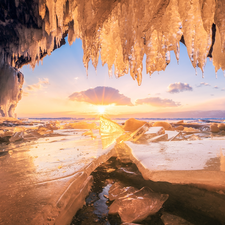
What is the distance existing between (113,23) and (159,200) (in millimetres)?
3084

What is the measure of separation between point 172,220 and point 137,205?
0.21 meters

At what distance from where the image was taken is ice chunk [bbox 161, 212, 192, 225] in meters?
0.72

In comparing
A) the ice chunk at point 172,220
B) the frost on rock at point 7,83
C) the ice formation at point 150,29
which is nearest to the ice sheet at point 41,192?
the ice chunk at point 172,220

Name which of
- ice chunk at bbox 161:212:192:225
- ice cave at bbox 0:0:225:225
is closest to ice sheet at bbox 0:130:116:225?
ice cave at bbox 0:0:225:225

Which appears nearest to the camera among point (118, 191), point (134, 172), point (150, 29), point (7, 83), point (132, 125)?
point (118, 191)

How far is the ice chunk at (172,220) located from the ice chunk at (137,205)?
56 millimetres

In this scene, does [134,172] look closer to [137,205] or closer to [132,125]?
[137,205]

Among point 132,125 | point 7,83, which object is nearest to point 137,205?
point 132,125

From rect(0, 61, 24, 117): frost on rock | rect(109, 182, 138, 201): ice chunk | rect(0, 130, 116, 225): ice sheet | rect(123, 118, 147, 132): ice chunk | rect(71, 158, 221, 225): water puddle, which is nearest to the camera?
rect(0, 130, 116, 225): ice sheet

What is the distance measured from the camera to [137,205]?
31.5 inches

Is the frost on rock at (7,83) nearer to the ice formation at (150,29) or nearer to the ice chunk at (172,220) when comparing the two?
the ice formation at (150,29)

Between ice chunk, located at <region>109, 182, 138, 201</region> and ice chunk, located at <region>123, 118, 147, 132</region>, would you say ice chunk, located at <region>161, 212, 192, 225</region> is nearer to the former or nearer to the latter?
ice chunk, located at <region>109, 182, 138, 201</region>

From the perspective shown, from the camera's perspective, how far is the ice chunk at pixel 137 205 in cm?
75

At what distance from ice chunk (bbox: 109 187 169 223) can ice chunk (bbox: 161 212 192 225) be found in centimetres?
6
